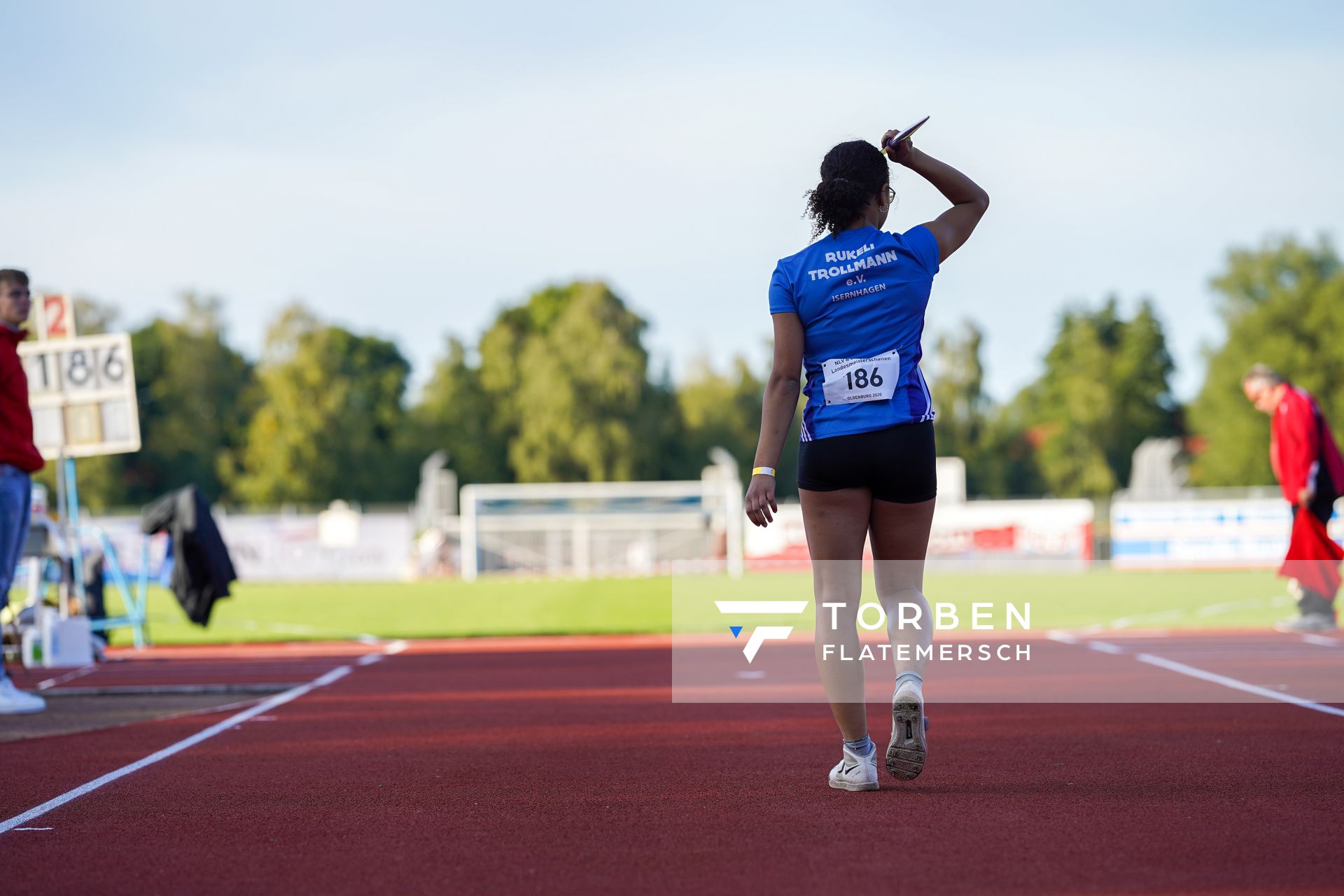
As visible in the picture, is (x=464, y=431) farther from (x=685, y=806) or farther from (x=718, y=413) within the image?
(x=685, y=806)

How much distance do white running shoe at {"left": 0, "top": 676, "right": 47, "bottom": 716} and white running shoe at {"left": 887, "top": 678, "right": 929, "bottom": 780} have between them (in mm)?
5445

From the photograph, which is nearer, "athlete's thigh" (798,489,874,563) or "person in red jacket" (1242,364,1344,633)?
"athlete's thigh" (798,489,874,563)

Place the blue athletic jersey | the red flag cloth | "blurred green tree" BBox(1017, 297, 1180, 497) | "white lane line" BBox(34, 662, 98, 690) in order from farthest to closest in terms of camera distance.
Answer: "blurred green tree" BBox(1017, 297, 1180, 497) < the red flag cloth < "white lane line" BBox(34, 662, 98, 690) < the blue athletic jersey

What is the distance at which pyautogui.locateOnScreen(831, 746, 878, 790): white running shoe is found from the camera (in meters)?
5.02

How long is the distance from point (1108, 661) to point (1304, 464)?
2739 millimetres

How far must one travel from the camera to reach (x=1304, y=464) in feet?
39.8

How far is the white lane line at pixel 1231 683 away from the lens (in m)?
7.34

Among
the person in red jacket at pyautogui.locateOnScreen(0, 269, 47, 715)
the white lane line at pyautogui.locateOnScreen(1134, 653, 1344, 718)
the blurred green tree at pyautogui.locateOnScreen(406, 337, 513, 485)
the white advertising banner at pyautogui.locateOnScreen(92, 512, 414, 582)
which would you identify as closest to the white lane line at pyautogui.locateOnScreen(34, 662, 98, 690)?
the person in red jacket at pyautogui.locateOnScreen(0, 269, 47, 715)

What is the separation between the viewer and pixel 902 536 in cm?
500

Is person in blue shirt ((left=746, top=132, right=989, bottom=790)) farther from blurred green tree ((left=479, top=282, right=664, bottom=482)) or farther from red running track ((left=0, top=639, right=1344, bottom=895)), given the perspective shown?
blurred green tree ((left=479, top=282, right=664, bottom=482))

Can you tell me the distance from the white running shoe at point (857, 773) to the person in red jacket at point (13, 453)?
5173 millimetres

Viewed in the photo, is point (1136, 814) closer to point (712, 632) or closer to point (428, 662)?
point (428, 662)

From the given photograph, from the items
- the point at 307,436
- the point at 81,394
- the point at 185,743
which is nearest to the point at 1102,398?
the point at 307,436
